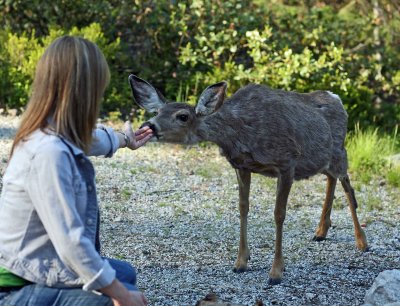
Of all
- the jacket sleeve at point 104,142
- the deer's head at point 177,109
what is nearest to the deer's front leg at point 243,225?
the deer's head at point 177,109

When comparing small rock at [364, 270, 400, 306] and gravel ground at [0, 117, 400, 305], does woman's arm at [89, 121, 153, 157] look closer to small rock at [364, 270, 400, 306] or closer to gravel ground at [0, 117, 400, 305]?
gravel ground at [0, 117, 400, 305]

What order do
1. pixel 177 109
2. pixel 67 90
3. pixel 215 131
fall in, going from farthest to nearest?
pixel 215 131 < pixel 177 109 < pixel 67 90

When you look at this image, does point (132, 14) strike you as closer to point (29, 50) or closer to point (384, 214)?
point (29, 50)

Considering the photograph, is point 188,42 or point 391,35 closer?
point 188,42

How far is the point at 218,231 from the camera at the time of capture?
24.2 ft

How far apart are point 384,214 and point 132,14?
17.7 ft

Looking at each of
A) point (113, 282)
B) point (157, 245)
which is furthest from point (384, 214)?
point (113, 282)

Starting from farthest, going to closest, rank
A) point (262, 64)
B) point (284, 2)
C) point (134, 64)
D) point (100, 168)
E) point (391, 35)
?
1. point (284, 2)
2. point (391, 35)
3. point (134, 64)
4. point (262, 64)
5. point (100, 168)

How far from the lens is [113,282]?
3.51 meters

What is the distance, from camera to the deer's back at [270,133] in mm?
6129

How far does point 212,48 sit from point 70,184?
8128 millimetres

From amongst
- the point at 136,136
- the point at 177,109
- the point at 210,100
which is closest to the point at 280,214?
the point at 210,100

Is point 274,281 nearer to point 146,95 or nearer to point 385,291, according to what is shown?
point 385,291

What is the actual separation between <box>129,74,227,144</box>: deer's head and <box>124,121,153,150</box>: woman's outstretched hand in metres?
0.78
